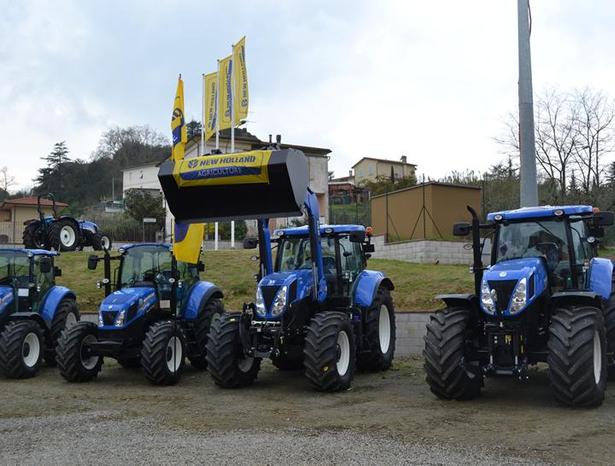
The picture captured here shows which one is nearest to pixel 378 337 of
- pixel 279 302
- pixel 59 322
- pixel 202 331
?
pixel 279 302

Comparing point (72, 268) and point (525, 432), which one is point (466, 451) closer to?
point (525, 432)

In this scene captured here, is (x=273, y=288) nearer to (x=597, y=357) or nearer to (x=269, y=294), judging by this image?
(x=269, y=294)

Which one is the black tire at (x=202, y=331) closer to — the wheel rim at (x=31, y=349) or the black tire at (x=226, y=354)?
the black tire at (x=226, y=354)

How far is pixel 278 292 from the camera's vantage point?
30.2 feet

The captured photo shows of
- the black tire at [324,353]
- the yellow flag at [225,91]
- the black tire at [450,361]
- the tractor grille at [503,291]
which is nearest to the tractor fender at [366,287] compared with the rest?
the black tire at [324,353]

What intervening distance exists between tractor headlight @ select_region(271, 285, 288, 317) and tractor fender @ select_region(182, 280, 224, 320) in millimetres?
2474

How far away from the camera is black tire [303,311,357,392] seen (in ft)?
28.3

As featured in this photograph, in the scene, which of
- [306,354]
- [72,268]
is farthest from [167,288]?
[72,268]

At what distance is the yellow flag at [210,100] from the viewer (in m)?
24.8

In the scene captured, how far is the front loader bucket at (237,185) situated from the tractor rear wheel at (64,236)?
11.7 metres

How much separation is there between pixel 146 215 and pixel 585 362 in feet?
108

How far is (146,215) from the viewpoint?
37.9m

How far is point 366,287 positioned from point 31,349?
18.1 feet

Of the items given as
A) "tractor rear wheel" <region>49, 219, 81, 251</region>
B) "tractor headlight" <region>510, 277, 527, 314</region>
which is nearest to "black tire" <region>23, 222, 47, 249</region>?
"tractor rear wheel" <region>49, 219, 81, 251</region>
